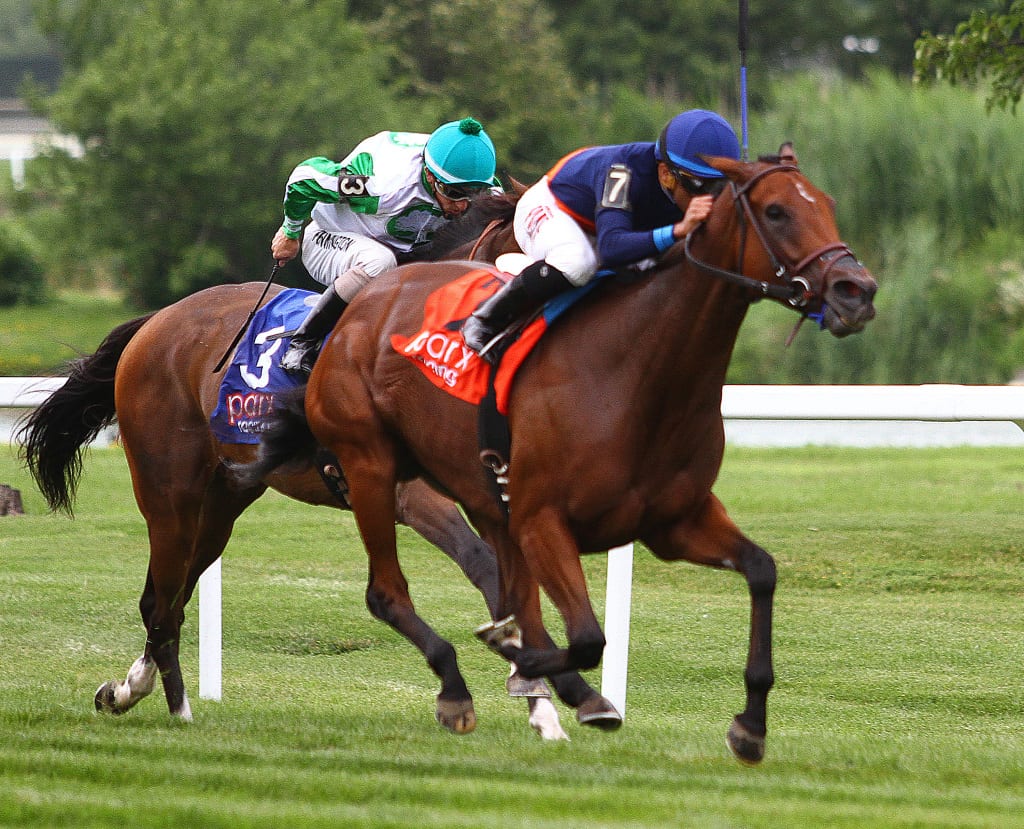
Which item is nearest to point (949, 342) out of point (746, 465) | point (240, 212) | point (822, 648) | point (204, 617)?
point (746, 465)

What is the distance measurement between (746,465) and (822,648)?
219 inches

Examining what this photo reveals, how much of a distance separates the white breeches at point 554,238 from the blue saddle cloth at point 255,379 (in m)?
1.22

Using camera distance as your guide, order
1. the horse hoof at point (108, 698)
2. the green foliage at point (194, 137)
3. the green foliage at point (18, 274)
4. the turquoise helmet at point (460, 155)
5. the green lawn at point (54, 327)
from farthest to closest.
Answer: the green foliage at point (18, 274)
the green foliage at point (194, 137)
the green lawn at point (54, 327)
the horse hoof at point (108, 698)
the turquoise helmet at point (460, 155)

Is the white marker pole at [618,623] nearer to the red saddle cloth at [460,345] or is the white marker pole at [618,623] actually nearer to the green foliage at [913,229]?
the red saddle cloth at [460,345]

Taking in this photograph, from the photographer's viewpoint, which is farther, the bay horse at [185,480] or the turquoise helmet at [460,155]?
the bay horse at [185,480]

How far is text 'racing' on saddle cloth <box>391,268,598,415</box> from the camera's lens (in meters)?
4.62

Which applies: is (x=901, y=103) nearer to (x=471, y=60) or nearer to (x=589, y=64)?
(x=471, y=60)

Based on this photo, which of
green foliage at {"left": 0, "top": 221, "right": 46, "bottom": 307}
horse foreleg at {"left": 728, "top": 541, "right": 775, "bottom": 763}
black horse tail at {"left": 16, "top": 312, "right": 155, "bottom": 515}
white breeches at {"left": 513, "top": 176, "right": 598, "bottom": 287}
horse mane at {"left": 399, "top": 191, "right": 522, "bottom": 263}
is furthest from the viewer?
green foliage at {"left": 0, "top": 221, "right": 46, "bottom": 307}

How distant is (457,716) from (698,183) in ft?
5.59

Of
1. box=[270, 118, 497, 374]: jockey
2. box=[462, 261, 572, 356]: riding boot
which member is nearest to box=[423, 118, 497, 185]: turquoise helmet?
box=[270, 118, 497, 374]: jockey

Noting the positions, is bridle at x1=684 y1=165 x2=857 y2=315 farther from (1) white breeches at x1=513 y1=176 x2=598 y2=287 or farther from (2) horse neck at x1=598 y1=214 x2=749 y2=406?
(1) white breeches at x1=513 y1=176 x2=598 y2=287

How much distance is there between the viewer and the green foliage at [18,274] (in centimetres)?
2873

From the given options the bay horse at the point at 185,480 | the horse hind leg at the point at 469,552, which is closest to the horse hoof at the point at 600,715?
the horse hind leg at the point at 469,552

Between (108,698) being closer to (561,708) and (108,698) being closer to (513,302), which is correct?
(561,708)
